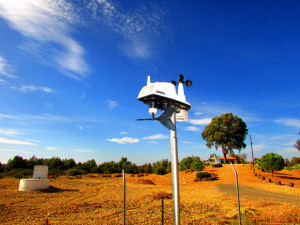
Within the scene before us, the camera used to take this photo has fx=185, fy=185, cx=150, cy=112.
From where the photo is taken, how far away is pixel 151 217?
6656mm

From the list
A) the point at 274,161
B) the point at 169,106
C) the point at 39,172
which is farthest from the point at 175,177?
the point at 274,161

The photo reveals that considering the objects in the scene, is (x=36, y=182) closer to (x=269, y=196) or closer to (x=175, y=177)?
(x=175, y=177)

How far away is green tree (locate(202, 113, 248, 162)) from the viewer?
36.5 metres

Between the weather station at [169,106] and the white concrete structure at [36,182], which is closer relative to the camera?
the weather station at [169,106]

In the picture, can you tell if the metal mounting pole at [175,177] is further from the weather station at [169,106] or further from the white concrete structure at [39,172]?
the white concrete structure at [39,172]

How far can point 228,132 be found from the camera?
36.8 m

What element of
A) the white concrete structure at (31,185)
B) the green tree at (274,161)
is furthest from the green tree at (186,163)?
the white concrete structure at (31,185)

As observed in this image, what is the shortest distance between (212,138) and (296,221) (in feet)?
106

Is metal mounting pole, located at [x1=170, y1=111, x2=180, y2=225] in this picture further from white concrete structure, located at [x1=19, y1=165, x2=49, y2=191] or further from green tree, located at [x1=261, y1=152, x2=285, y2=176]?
green tree, located at [x1=261, y1=152, x2=285, y2=176]

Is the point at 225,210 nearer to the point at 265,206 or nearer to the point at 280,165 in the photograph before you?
the point at 265,206

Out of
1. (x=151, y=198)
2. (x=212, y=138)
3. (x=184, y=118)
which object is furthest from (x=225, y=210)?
(x=212, y=138)

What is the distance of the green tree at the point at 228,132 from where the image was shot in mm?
36500

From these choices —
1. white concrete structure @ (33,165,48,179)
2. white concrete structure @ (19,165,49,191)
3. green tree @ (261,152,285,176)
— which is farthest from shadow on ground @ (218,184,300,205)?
white concrete structure @ (33,165,48,179)

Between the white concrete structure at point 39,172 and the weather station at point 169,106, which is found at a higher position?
the weather station at point 169,106
